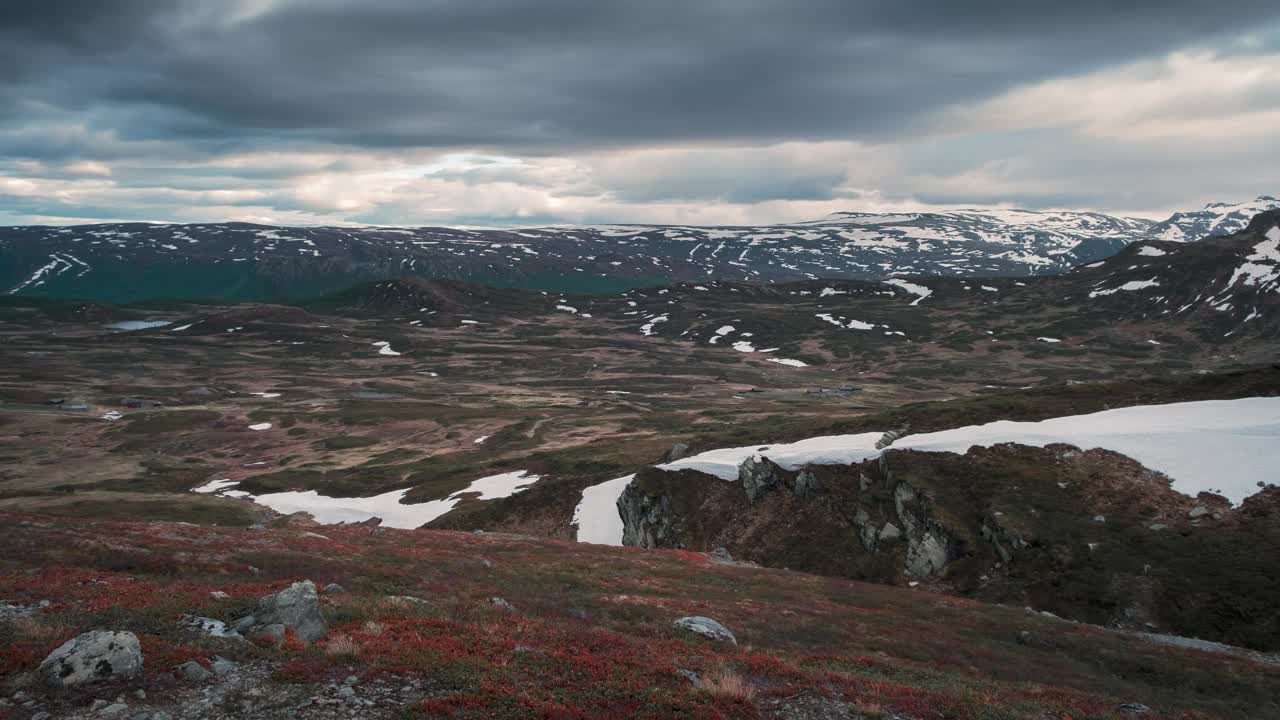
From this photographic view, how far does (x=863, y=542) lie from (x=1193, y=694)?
89.0 feet

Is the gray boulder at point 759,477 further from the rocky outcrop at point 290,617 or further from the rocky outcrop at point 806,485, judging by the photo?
the rocky outcrop at point 290,617

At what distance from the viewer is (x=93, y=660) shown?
46.0 ft

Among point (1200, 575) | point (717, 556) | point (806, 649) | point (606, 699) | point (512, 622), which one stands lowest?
point (717, 556)

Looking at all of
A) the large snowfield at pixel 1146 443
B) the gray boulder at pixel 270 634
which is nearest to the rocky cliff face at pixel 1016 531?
the large snowfield at pixel 1146 443

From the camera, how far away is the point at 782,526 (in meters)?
58.1

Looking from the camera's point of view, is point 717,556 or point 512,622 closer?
point 512,622

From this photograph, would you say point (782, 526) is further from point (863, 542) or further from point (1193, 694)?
point (1193, 694)

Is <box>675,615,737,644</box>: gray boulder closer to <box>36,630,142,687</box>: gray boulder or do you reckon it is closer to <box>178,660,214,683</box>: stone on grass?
<box>178,660,214,683</box>: stone on grass

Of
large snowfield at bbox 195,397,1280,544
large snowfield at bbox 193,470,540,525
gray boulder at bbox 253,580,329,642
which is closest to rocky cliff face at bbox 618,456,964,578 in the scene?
large snowfield at bbox 195,397,1280,544

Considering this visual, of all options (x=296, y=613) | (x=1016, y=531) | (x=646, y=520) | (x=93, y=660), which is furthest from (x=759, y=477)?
(x=93, y=660)

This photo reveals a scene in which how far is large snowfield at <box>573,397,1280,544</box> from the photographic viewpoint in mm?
46469

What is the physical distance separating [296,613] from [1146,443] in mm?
56718

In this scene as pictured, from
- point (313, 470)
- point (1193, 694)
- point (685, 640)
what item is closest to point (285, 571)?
point (685, 640)

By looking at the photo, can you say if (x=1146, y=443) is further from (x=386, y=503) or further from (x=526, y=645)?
(x=386, y=503)
